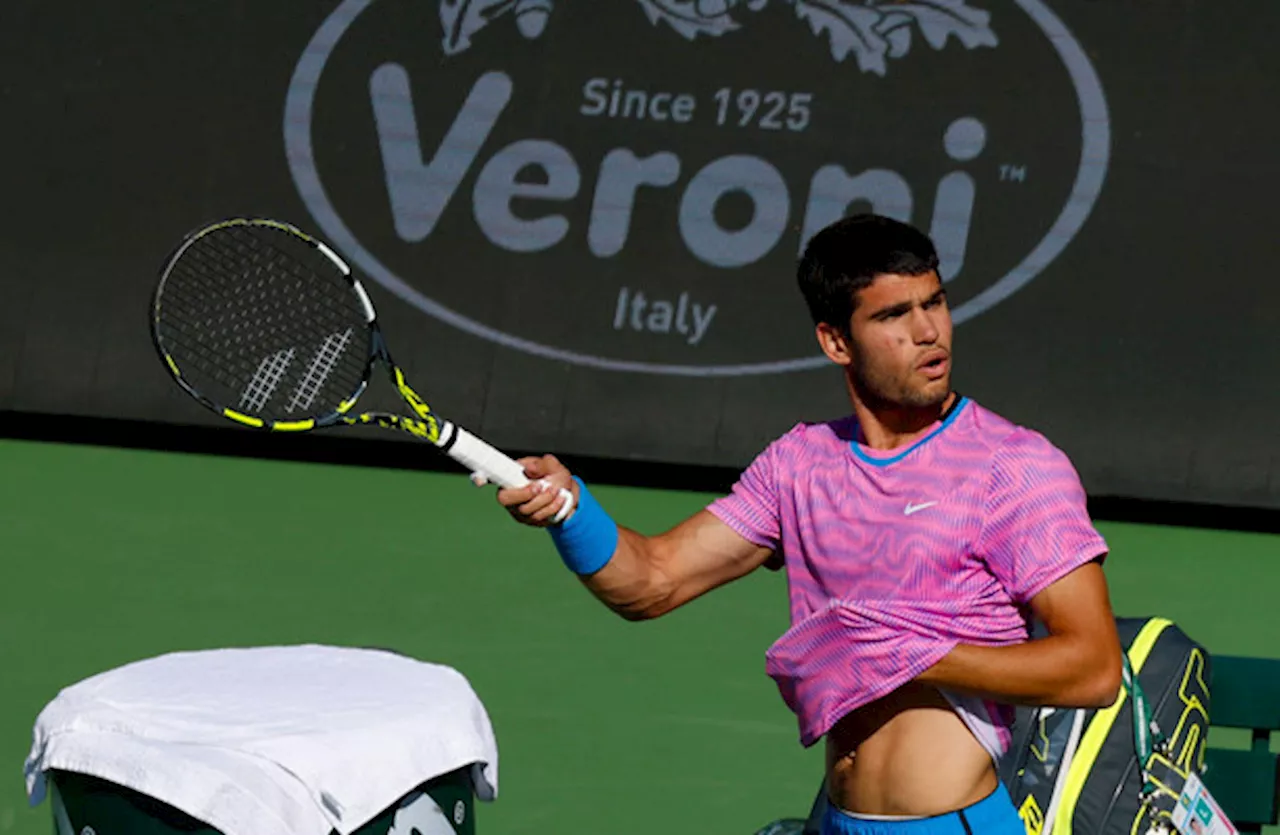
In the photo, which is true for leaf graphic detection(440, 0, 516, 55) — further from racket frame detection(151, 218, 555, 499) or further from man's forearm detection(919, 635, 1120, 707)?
man's forearm detection(919, 635, 1120, 707)

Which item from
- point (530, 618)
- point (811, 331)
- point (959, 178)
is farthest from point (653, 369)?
point (530, 618)

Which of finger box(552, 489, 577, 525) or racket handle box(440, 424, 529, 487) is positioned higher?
racket handle box(440, 424, 529, 487)

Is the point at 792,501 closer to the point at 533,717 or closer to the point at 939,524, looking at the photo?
the point at 939,524

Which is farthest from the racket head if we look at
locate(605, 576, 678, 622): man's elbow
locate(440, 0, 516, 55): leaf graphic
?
locate(605, 576, 678, 622): man's elbow

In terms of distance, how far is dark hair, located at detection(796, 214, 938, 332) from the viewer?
371 centimetres

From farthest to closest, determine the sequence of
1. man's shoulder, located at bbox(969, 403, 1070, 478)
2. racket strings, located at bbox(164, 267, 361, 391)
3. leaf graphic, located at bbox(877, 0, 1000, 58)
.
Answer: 1. leaf graphic, located at bbox(877, 0, 1000, 58)
2. racket strings, located at bbox(164, 267, 361, 391)
3. man's shoulder, located at bbox(969, 403, 1070, 478)

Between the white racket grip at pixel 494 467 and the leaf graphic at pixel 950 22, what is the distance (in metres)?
7.19

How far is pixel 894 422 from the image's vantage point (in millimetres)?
3744

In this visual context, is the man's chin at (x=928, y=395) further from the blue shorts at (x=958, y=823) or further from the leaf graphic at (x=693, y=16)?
the leaf graphic at (x=693, y=16)

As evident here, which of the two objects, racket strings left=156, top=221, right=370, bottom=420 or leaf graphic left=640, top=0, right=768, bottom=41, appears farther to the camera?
leaf graphic left=640, top=0, right=768, bottom=41

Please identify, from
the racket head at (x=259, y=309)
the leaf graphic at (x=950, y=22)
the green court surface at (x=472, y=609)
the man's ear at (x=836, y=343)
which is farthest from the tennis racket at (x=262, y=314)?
the man's ear at (x=836, y=343)

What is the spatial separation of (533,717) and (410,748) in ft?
10.2

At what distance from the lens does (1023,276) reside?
10.6 m

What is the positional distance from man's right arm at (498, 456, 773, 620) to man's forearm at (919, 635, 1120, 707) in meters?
0.64
